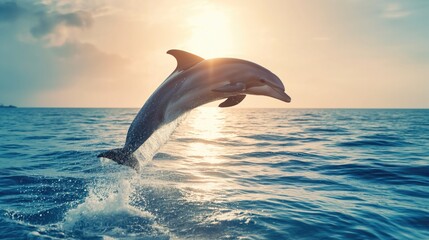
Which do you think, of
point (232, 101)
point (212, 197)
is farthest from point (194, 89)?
point (212, 197)

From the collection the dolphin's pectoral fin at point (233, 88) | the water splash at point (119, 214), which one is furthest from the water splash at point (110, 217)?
the dolphin's pectoral fin at point (233, 88)

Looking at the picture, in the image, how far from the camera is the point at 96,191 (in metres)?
8.06

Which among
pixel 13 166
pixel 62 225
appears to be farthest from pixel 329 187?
pixel 13 166

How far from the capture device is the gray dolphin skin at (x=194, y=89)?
5203 mm

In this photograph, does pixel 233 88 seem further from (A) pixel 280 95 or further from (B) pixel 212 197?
(B) pixel 212 197

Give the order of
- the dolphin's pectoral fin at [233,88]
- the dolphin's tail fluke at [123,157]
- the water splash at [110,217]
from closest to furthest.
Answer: the dolphin's pectoral fin at [233,88] < the water splash at [110,217] < the dolphin's tail fluke at [123,157]

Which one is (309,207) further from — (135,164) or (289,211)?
(135,164)

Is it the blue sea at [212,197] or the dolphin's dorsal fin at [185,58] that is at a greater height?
the dolphin's dorsal fin at [185,58]

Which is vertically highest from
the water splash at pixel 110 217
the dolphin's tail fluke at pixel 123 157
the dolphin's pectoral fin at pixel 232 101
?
the dolphin's pectoral fin at pixel 232 101

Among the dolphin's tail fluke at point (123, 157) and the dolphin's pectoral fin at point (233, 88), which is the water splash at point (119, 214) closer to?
the dolphin's tail fluke at point (123, 157)

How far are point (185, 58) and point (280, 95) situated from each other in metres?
1.70

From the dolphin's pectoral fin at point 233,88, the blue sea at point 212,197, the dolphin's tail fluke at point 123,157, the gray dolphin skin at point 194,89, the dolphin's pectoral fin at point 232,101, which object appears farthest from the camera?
the blue sea at point 212,197

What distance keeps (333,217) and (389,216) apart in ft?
3.88

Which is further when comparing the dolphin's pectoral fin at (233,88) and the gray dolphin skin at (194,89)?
the gray dolphin skin at (194,89)
